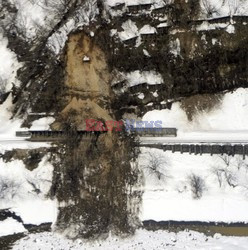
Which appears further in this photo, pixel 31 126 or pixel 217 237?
pixel 31 126

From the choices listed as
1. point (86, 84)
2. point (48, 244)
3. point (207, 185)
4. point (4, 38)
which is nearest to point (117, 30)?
point (86, 84)

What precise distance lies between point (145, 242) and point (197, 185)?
21.4 feet

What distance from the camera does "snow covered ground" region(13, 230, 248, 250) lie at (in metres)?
38.1

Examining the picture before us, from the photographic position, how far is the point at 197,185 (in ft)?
130

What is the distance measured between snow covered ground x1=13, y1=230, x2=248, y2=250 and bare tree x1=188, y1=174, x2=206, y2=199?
3.21 m

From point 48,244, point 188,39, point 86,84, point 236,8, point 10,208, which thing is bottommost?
point 48,244

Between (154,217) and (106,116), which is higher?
(106,116)

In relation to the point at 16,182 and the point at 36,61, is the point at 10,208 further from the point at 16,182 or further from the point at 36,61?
the point at 36,61

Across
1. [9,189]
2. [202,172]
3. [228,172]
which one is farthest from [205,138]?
[9,189]

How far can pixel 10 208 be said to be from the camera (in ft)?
133

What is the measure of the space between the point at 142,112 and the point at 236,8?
1252 centimetres

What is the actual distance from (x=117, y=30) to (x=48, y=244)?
1978 cm

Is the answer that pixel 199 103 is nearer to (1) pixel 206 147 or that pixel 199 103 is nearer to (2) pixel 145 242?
(1) pixel 206 147

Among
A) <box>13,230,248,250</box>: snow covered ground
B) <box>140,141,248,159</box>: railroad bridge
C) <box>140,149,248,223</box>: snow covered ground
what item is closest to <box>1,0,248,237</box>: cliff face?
<box>140,141,248,159</box>: railroad bridge
